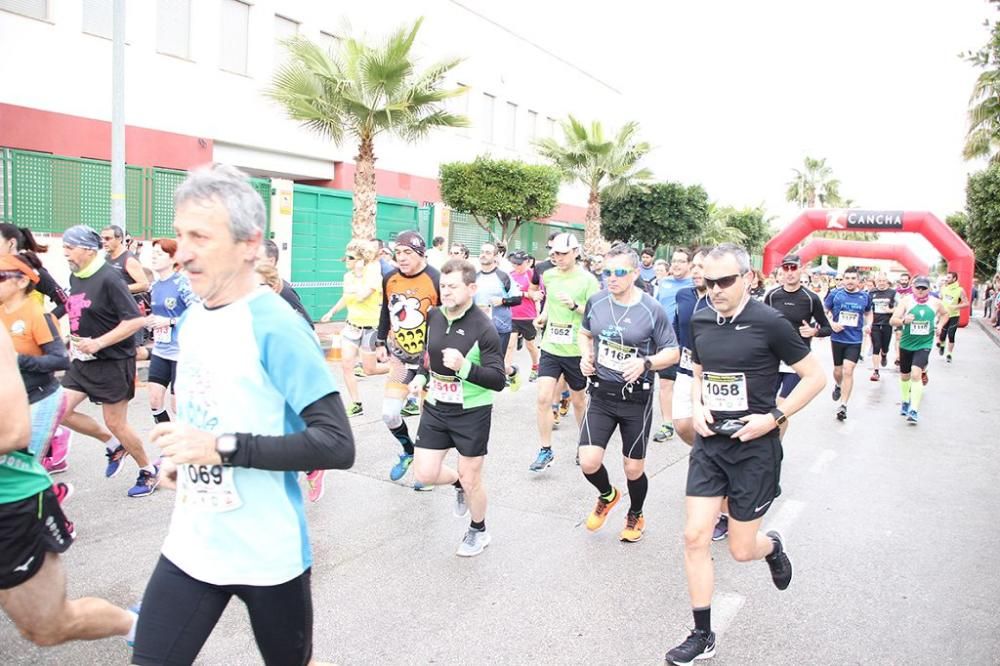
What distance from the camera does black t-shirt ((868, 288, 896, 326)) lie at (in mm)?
13539

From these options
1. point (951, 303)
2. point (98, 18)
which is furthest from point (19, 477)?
point (951, 303)

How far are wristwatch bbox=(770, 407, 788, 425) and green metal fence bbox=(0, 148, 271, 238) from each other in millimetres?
9724

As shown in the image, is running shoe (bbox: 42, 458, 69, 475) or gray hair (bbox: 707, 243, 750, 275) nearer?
gray hair (bbox: 707, 243, 750, 275)

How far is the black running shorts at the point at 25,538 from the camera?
2518mm

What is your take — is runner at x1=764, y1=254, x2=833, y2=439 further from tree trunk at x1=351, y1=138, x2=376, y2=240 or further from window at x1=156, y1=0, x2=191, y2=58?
window at x1=156, y1=0, x2=191, y2=58

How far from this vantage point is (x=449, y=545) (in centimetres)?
494

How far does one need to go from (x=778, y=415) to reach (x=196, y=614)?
2.80 metres

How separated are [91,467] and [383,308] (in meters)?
2.74

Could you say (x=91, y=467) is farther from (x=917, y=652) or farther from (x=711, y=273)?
(x=917, y=652)

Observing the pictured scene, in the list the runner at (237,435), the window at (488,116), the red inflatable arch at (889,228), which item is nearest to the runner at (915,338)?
the runner at (237,435)

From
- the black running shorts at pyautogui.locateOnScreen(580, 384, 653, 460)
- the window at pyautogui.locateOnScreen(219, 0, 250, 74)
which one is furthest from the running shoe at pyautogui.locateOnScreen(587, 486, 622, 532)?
the window at pyautogui.locateOnScreen(219, 0, 250, 74)

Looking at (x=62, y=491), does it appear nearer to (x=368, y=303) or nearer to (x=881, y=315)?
(x=368, y=303)

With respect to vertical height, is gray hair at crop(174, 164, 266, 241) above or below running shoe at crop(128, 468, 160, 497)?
above

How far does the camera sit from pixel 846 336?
1030 centimetres
